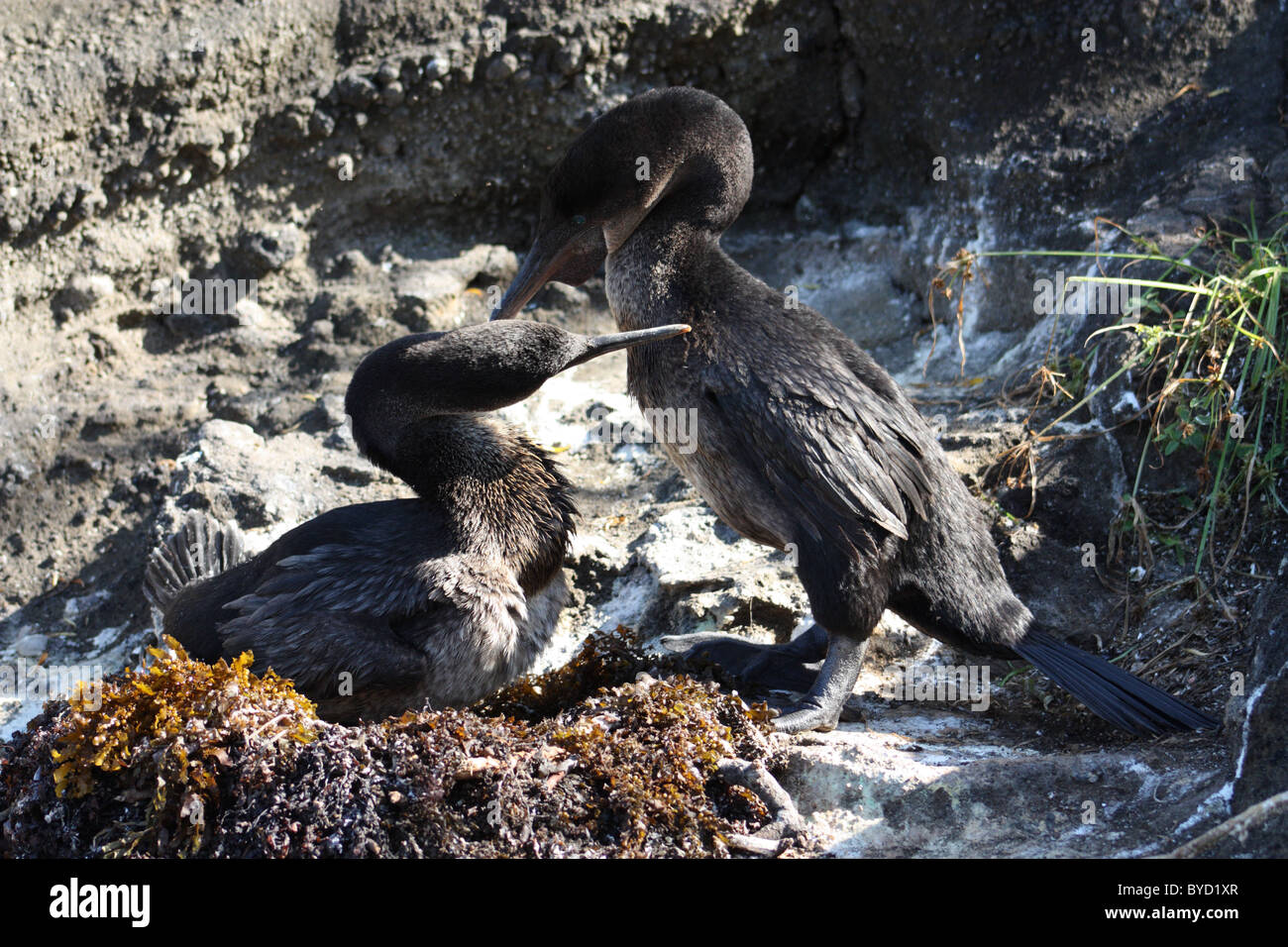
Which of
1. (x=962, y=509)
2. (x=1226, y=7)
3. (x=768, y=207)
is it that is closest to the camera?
(x=962, y=509)

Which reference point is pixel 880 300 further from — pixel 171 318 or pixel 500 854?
pixel 500 854

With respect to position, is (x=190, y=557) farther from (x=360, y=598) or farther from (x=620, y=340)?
(x=620, y=340)

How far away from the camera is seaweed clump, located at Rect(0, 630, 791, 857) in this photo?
3.26 metres

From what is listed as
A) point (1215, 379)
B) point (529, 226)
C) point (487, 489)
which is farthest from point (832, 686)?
point (529, 226)

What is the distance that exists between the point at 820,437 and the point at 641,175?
1.28m

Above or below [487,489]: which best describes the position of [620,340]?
above

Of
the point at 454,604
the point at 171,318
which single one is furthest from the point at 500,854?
the point at 171,318

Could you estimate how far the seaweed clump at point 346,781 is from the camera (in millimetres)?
3256

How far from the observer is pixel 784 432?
4.13 metres

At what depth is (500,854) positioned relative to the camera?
3.22m

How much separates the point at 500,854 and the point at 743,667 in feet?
4.80

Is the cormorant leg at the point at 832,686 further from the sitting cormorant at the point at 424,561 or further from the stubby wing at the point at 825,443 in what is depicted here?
the sitting cormorant at the point at 424,561

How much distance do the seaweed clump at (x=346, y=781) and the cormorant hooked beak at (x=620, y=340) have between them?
1221mm
